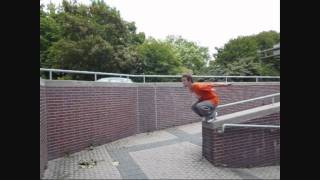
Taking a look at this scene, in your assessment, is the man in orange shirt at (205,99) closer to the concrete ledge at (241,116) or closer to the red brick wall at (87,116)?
the concrete ledge at (241,116)

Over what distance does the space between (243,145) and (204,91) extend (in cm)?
148

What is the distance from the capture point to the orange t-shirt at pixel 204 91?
875 centimetres

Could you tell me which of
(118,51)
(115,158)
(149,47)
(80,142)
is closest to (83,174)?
(115,158)

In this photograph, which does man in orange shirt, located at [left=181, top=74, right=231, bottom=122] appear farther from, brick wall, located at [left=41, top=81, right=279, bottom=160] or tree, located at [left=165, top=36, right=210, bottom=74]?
tree, located at [left=165, top=36, right=210, bottom=74]

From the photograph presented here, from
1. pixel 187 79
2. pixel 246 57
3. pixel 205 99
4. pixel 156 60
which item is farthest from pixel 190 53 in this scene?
pixel 187 79

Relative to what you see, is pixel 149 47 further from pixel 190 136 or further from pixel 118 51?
pixel 190 136

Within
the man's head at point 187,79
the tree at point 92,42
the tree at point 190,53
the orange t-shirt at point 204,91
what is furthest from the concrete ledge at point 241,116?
the tree at point 190,53

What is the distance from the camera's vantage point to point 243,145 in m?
8.84

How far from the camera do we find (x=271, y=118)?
9453 mm

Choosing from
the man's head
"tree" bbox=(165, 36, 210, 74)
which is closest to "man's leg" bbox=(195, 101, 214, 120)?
the man's head

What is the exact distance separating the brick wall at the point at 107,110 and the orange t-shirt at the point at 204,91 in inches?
117

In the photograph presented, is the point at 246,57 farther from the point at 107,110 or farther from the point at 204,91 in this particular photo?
the point at 204,91

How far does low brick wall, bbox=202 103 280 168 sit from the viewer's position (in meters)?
8.53

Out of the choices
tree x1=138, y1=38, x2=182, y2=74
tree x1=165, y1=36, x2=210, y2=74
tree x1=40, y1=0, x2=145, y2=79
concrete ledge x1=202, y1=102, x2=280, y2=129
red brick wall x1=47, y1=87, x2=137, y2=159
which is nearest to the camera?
concrete ledge x1=202, y1=102, x2=280, y2=129
